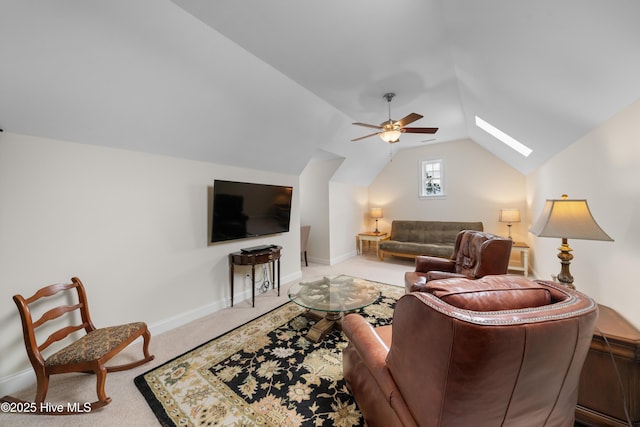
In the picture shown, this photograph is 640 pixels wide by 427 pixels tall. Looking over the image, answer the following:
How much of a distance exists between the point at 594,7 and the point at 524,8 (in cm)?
29

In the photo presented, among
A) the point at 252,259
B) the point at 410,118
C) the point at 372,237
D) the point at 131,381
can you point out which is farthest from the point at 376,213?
Result: the point at 131,381

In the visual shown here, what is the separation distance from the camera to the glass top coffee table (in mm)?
2273

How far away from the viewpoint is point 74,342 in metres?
1.74

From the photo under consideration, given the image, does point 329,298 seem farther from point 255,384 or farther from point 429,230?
point 429,230

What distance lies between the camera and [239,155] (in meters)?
3.15

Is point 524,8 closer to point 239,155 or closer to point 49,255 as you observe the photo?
point 239,155

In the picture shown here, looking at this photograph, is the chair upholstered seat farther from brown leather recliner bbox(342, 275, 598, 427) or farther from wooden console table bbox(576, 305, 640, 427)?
wooden console table bbox(576, 305, 640, 427)

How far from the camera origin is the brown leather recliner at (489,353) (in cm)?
71

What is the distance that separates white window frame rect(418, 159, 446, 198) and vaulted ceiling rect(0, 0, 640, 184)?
262cm

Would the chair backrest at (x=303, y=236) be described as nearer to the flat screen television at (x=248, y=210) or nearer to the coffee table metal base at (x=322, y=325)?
the flat screen television at (x=248, y=210)

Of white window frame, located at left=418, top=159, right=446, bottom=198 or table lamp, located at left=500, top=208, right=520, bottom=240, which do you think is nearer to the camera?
table lamp, located at left=500, top=208, right=520, bottom=240

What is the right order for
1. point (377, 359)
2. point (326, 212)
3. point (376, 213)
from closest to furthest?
point (377, 359) → point (326, 212) → point (376, 213)

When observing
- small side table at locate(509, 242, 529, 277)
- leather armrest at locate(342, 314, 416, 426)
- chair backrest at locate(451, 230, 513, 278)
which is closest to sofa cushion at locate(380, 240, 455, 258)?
small side table at locate(509, 242, 529, 277)

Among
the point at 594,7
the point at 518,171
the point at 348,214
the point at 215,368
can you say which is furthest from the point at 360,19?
the point at 518,171
